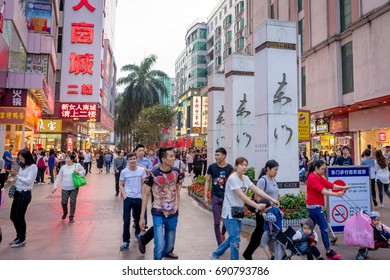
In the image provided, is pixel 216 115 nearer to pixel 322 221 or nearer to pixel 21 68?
pixel 21 68

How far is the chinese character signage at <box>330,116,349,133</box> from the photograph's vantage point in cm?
2172

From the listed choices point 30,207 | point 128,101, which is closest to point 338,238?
point 30,207

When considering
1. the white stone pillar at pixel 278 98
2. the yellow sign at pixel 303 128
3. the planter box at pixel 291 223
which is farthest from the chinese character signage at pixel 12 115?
the planter box at pixel 291 223

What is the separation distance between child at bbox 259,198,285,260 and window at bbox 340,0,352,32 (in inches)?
750

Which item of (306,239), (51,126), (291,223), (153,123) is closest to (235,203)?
(306,239)

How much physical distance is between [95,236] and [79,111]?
74.0ft

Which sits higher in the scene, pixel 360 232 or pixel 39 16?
pixel 39 16

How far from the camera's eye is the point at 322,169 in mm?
5348

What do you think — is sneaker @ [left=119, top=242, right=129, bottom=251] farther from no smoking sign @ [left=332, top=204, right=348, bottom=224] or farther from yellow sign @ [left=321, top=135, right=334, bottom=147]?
yellow sign @ [left=321, top=135, right=334, bottom=147]

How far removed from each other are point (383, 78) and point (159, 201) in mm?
15521

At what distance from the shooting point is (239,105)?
574 inches

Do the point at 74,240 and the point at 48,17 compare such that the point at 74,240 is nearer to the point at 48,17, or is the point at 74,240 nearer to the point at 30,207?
the point at 30,207

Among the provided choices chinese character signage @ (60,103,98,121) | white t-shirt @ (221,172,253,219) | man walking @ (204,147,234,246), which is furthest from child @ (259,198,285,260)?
chinese character signage @ (60,103,98,121)

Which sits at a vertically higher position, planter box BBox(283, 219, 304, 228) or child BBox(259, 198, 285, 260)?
child BBox(259, 198, 285, 260)
